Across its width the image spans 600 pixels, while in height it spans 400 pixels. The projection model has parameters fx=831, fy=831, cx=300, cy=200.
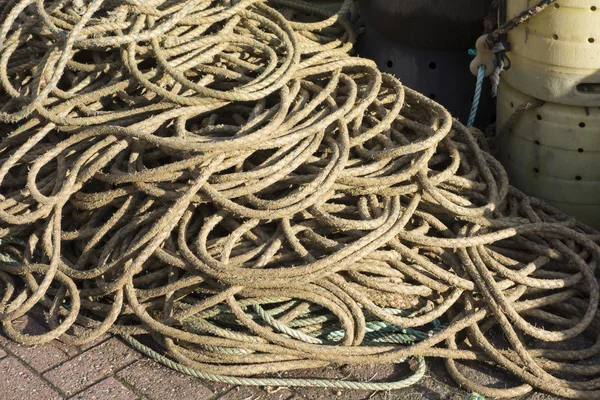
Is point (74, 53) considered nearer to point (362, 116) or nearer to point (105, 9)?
point (105, 9)

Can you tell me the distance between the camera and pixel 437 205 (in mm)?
3180

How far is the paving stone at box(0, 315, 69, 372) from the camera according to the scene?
2.85m

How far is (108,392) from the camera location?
8.96ft

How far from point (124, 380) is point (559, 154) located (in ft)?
6.48

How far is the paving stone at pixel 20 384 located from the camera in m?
2.71

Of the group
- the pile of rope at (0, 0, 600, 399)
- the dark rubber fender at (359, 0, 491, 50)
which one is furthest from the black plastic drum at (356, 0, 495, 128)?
the pile of rope at (0, 0, 600, 399)

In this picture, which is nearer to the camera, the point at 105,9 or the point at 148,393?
the point at 148,393

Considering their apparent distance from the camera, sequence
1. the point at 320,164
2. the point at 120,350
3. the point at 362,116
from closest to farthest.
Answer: the point at 120,350
the point at 320,164
the point at 362,116

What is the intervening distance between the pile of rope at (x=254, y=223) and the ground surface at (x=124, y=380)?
0.04m

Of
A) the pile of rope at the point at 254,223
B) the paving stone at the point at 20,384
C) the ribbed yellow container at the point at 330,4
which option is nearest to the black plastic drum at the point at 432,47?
the ribbed yellow container at the point at 330,4

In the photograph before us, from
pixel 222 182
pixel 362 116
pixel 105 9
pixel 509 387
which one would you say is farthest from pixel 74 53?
pixel 509 387

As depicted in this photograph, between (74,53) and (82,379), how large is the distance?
1.40m

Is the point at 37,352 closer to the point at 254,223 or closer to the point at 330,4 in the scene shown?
the point at 254,223

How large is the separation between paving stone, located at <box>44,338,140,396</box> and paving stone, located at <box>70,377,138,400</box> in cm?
3
